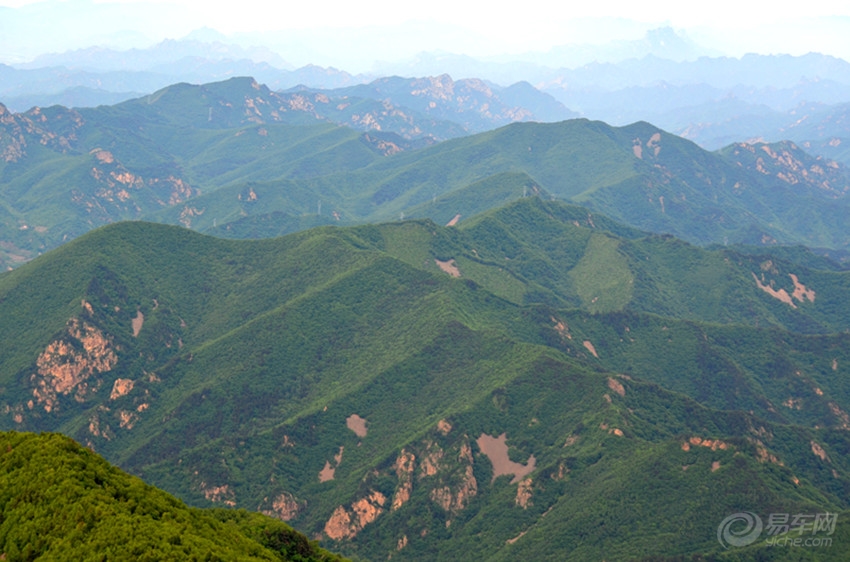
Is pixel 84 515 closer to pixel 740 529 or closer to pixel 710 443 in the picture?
pixel 740 529

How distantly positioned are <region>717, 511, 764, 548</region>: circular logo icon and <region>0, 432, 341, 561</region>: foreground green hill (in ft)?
308

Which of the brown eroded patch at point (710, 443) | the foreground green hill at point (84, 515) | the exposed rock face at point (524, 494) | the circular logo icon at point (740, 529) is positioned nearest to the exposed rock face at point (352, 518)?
the exposed rock face at point (524, 494)

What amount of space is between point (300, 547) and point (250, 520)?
13.4m

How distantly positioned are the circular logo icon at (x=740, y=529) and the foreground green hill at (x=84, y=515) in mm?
93876

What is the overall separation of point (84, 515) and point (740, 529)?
12283cm

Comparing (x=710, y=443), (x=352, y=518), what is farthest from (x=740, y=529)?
(x=352, y=518)

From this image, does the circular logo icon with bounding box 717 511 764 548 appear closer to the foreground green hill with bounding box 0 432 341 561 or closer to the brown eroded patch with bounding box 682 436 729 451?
the brown eroded patch with bounding box 682 436 729 451

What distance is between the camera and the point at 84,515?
88.9 m

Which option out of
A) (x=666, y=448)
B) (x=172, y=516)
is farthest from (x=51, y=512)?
(x=666, y=448)

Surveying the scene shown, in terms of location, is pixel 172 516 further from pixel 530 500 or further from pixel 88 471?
pixel 530 500

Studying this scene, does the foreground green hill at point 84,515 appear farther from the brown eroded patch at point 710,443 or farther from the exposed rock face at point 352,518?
the brown eroded patch at point 710,443

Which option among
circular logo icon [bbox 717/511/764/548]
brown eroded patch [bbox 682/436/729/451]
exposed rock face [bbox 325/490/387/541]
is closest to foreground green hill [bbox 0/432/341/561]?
exposed rock face [bbox 325/490/387/541]

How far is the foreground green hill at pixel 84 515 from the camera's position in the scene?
282 ft

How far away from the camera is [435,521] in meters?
196
